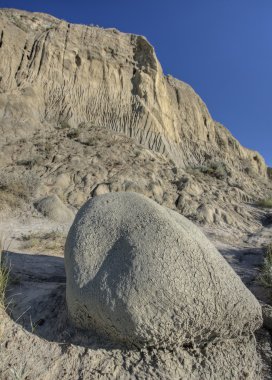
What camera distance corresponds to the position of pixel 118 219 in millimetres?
3039

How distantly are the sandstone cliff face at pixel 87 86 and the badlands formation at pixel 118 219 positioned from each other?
6 cm

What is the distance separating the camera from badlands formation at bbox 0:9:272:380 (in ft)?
8.21

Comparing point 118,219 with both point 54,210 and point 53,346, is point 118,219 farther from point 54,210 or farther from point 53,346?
point 54,210

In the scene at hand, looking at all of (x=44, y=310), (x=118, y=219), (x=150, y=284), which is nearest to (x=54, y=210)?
(x=44, y=310)

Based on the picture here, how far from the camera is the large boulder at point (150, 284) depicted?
97.5 inches

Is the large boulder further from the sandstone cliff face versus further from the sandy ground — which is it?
the sandstone cliff face

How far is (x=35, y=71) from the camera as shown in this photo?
1348 centimetres

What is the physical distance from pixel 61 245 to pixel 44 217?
192 cm

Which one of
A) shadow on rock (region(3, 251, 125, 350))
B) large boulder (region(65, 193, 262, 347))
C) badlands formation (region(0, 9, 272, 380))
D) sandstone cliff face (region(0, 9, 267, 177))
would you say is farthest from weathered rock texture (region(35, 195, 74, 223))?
large boulder (region(65, 193, 262, 347))

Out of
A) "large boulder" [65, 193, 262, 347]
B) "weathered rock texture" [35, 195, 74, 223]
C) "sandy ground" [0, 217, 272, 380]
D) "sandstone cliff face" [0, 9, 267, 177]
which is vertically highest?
"sandstone cliff face" [0, 9, 267, 177]

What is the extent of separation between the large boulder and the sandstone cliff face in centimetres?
955

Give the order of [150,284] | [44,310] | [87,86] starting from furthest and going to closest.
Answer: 1. [87,86]
2. [44,310]
3. [150,284]

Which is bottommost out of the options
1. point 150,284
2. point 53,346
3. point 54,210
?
point 53,346

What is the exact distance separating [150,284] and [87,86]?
1296 centimetres
